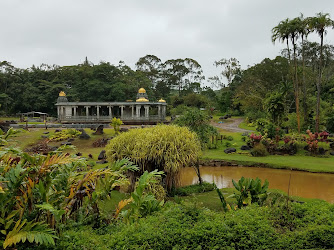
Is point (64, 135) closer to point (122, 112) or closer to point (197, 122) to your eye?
point (197, 122)

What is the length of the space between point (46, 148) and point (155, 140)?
11.7m

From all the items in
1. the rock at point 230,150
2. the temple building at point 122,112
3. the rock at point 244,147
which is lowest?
the rock at point 230,150

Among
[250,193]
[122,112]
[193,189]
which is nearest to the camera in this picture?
[250,193]

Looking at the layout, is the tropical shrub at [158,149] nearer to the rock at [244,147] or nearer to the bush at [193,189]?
the bush at [193,189]

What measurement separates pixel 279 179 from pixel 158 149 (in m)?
6.53

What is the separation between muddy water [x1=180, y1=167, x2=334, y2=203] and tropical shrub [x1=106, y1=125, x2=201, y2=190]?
2991 millimetres

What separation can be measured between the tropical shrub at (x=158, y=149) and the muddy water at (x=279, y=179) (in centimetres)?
299

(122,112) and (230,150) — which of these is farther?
(122,112)

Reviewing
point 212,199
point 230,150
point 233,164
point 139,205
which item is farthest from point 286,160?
point 139,205

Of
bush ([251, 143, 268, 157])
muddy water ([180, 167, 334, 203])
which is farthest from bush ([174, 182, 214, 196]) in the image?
bush ([251, 143, 268, 157])

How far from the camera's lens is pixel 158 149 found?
718 cm

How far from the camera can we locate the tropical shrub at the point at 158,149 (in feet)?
23.4

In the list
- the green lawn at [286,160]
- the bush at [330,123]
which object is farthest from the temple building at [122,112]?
the bush at [330,123]

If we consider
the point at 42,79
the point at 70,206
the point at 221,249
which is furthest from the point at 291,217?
the point at 42,79
